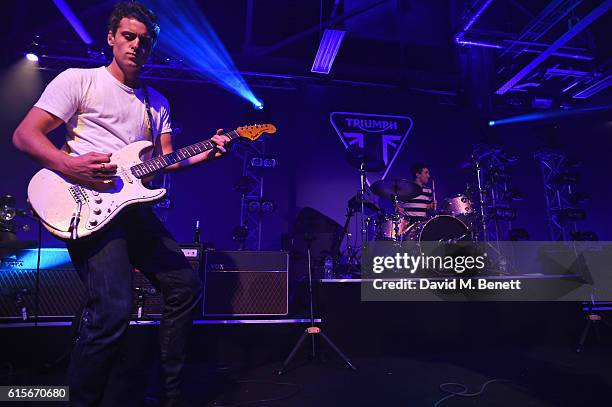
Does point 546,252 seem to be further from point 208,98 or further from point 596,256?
point 208,98

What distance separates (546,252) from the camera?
5.20 meters

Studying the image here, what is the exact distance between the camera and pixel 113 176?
75.5 inches

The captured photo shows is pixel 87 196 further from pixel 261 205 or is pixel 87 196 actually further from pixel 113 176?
pixel 261 205

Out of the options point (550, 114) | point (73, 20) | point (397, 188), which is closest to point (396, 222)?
point (397, 188)

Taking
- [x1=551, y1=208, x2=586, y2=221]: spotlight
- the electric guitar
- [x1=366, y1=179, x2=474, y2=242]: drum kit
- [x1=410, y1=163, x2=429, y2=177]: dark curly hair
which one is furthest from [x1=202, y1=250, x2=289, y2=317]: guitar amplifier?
[x1=551, y1=208, x2=586, y2=221]: spotlight

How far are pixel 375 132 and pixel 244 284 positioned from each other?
541 cm

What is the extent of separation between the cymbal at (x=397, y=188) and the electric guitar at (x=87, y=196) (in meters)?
3.96

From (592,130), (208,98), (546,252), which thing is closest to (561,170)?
(592,130)

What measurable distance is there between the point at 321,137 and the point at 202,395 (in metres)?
6.02

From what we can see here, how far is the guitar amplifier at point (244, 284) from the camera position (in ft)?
12.4

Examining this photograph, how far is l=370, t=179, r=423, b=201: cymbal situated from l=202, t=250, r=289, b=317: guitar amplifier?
88.1 inches

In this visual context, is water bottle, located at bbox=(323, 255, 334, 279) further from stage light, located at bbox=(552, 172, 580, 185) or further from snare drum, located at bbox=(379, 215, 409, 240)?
stage light, located at bbox=(552, 172, 580, 185)

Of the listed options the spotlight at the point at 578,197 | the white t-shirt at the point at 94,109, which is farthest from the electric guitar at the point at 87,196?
the spotlight at the point at 578,197

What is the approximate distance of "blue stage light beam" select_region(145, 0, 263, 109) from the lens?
6.37 m
